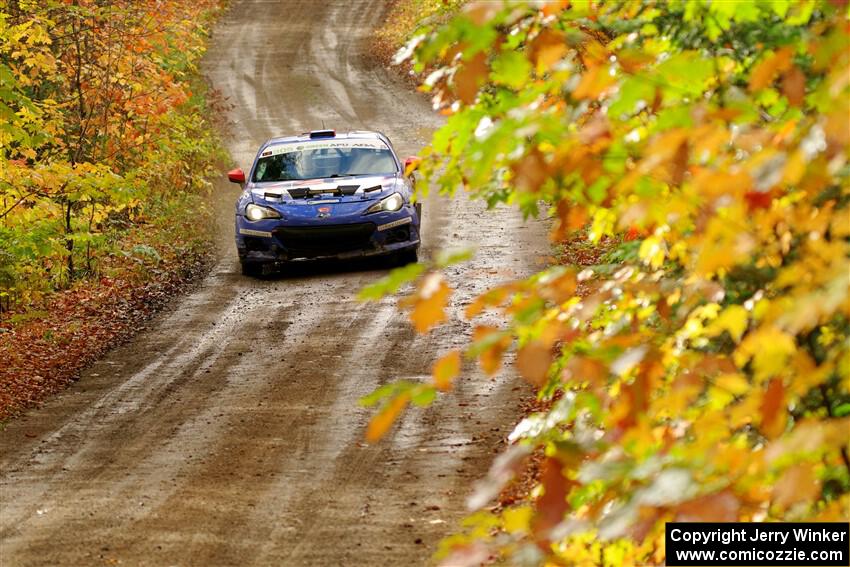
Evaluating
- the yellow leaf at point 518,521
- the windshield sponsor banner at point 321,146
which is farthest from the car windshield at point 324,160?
the yellow leaf at point 518,521

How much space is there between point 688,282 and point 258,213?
12.4 m

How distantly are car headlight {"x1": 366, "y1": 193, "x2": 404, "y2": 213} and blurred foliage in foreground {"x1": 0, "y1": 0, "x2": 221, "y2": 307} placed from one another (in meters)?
3.01

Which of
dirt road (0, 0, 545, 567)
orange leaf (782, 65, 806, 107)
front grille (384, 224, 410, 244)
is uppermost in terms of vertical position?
orange leaf (782, 65, 806, 107)

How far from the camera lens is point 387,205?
1559 centimetres

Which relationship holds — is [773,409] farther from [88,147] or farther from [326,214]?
[88,147]

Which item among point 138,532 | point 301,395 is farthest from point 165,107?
point 138,532

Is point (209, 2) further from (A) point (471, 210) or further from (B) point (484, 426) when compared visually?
(B) point (484, 426)

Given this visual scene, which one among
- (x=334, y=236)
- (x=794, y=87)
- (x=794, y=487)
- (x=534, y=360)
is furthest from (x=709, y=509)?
(x=334, y=236)

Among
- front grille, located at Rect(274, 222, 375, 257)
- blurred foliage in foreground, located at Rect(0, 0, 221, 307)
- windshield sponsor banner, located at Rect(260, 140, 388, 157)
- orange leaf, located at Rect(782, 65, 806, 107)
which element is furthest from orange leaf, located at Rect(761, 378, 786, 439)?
windshield sponsor banner, located at Rect(260, 140, 388, 157)

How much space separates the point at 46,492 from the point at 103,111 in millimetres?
11552

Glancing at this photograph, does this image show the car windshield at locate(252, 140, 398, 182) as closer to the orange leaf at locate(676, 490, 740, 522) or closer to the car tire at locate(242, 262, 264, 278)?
the car tire at locate(242, 262, 264, 278)

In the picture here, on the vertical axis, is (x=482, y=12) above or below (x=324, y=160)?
above

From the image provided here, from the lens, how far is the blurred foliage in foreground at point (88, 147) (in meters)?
13.7

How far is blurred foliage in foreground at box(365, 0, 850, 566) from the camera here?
8.02ft
